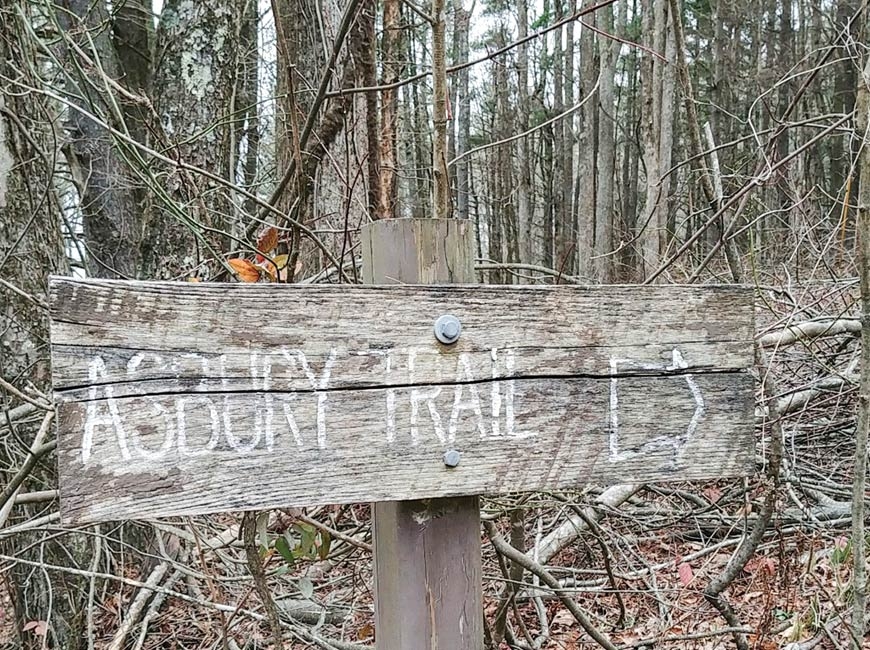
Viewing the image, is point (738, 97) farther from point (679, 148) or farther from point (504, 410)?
point (504, 410)

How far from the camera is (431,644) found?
1299mm

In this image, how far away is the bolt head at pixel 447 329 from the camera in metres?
1.20

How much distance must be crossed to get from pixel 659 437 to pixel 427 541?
1.50 ft

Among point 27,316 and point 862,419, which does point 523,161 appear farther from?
point 862,419

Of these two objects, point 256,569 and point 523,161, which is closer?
point 256,569

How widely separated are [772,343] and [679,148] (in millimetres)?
15954

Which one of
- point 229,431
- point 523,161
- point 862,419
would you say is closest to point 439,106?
point 229,431

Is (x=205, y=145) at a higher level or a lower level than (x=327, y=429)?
higher

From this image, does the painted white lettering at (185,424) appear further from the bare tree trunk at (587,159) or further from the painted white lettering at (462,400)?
the bare tree trunk at (587,159)

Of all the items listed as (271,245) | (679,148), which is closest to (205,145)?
(271,245)

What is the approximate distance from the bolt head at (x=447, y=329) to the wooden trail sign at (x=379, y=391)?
1 centimetres

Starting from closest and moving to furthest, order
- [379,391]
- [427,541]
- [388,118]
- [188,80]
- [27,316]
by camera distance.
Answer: [379,391] → [427,541] → [388,118] → [27,316] → [188,80]

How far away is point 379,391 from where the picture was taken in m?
1.17

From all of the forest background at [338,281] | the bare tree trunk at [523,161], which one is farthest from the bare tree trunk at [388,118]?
the bare tree trunk at [523,161]
